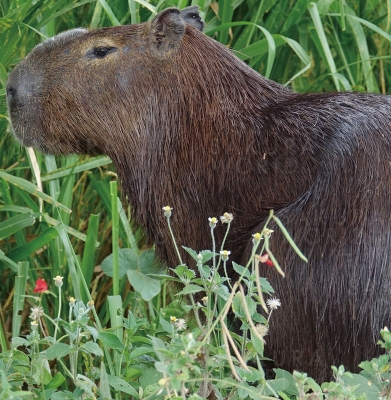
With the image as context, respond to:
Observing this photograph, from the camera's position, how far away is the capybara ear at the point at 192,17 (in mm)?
3363

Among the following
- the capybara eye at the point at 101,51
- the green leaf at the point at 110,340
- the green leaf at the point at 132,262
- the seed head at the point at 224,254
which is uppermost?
the capybara eye at the point at 101,51

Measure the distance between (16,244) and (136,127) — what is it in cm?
119

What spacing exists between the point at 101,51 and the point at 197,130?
0.41 meters

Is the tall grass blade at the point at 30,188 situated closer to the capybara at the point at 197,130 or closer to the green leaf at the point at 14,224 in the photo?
the green leaf at the point at 14,224

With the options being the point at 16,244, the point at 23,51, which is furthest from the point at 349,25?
the point at 16,244

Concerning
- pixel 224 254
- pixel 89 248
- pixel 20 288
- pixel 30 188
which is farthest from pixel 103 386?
pixel 30 188

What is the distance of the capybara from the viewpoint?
2.90 meters

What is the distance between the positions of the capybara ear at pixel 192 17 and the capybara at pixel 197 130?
0.46ft

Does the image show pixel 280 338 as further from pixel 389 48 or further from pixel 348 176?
pixel 389 48

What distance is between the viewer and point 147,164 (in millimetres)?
3152

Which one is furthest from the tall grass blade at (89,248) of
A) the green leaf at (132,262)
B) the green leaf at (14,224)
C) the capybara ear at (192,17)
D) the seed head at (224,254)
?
the seed head at (224,254)

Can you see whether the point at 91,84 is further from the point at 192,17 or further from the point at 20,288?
the point at 20,288

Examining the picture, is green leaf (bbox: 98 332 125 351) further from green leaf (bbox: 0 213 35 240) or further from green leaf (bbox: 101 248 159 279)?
green leaf (bbox: 0 213 35 240)

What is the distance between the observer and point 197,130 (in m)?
3.14
